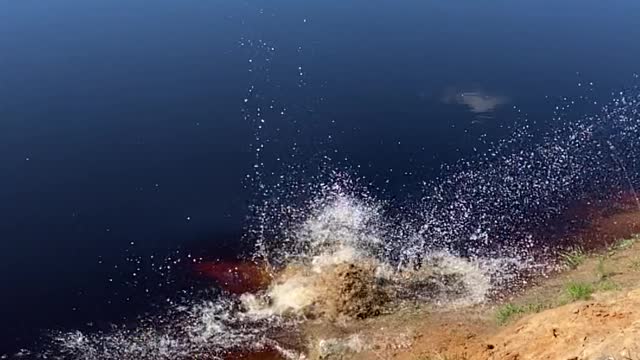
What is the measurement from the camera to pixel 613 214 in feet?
76.8

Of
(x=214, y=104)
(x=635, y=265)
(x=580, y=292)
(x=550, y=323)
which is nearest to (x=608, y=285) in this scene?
(x=580, y=292)

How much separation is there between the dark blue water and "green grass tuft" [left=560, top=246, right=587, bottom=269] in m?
5.81

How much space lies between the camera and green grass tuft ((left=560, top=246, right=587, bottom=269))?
21.1m

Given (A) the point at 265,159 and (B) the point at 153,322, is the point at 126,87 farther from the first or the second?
(B) the point at 153,322

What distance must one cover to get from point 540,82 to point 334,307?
16.8m

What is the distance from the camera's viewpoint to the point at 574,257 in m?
21.4

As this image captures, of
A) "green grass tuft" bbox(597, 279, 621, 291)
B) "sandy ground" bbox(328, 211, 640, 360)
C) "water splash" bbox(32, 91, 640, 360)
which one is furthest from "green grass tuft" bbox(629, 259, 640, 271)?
"water splash" bbox(32, 91, 640, 360)

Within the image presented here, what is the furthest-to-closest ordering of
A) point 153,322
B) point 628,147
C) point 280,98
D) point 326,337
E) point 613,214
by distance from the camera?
point 280,98 < point 628,147 < point 613,214 < point 153,322 < point 326,337

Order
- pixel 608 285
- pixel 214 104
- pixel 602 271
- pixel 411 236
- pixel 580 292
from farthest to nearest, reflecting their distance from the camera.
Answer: pixel 214 104 < pixel 411 236 < pixel 602 271 < pixel 608 285 < pixel 580 292

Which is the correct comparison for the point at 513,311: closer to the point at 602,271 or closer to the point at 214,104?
the point at 602,271

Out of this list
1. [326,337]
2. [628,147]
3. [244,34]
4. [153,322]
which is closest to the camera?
[326,337]

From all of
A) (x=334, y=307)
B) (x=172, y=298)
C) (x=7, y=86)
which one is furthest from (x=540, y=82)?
(x=7, y=86)

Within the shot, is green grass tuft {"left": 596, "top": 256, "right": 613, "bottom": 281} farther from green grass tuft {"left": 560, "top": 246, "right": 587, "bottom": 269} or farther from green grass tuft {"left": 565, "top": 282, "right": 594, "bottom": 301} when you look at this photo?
green grass tuft {"left": 565, "top": 282, "right": 594, "bottom": 301}

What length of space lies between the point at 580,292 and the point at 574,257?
14.7ft
